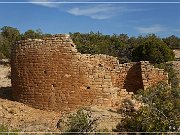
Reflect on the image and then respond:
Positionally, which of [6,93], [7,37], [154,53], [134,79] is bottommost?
[6,93]

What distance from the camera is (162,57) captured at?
31.2 metres

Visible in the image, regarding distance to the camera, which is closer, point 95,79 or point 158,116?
point 158,116

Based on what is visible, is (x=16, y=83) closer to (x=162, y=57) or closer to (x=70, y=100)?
(x=70, y=100)

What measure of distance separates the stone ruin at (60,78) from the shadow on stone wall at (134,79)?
2.59 m

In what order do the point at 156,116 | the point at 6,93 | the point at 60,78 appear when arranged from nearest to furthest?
the point at 156,116, the point at 60,78, the point at 6,93

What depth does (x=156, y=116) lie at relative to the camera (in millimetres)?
11344

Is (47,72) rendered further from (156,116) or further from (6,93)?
(156,116)

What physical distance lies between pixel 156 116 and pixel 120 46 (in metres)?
29.7

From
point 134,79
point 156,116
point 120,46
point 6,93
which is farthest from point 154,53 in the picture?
point 156,116

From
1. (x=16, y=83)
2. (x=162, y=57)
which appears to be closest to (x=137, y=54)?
(x=162, y=57)

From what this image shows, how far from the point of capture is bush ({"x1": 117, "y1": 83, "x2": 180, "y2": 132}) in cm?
1094

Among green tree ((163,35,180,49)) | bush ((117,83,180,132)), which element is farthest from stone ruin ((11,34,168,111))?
green tree ((163,35,180,49))

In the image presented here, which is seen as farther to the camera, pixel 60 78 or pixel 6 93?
pixel 6 93

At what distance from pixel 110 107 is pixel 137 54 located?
19723mm
